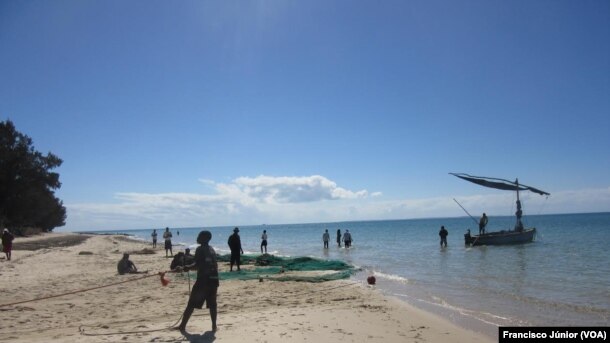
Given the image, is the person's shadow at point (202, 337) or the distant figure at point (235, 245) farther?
the distant figure at point (235, 245)

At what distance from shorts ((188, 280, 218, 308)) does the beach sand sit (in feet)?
1.47

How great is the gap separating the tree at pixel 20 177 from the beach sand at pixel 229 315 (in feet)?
132

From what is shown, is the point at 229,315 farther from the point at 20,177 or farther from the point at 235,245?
the point at 20,177

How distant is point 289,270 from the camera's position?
1709 cm

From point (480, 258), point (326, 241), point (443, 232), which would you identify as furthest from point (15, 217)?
point (480, 258)

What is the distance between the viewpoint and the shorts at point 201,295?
6711mm

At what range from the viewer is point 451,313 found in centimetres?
929

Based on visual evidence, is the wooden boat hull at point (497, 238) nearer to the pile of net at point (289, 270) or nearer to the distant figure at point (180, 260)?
the pile of net at point (289, 270)

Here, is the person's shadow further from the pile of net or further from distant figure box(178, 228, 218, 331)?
the pile of net

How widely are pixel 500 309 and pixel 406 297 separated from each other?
2454 mm

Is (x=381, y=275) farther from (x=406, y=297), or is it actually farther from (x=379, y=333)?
(x=379, y=333)

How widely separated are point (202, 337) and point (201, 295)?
2.15ft

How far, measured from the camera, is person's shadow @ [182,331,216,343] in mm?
6183

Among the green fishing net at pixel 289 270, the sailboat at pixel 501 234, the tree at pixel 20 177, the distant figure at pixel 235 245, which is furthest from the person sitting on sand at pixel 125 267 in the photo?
the tree at pixel 20 177
